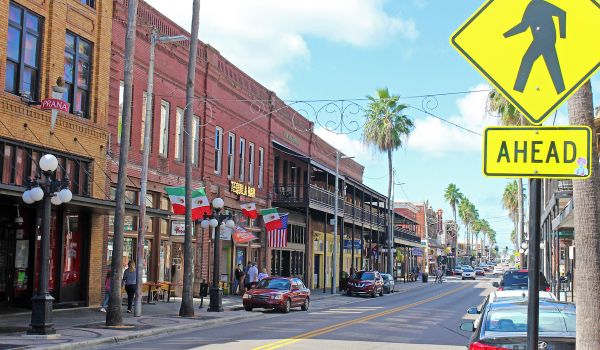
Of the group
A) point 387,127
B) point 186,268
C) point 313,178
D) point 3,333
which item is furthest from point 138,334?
point 387,127

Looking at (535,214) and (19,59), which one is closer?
(535,214)

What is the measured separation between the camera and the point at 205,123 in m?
32.9

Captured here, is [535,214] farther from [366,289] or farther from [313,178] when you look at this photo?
[313,178]

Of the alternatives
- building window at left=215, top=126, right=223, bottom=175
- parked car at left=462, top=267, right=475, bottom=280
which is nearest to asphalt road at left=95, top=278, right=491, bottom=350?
building window at left=215, top=126, right=223, bottom=175

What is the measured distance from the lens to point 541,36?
4375mm

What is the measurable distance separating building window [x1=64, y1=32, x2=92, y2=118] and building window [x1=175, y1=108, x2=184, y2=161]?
685 cm

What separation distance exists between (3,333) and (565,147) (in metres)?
15.1

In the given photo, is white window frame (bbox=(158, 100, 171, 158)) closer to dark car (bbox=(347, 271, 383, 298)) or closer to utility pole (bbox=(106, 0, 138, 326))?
utility pole (bbox=(106, 0, 138, 326))

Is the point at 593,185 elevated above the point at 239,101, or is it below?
below

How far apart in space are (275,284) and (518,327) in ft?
66.2

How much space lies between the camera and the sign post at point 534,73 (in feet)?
13.8

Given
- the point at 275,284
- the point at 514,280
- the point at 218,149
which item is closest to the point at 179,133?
the point at 218,149

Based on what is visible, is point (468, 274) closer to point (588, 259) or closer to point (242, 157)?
point (242, 157)

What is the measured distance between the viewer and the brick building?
66.8 ft
